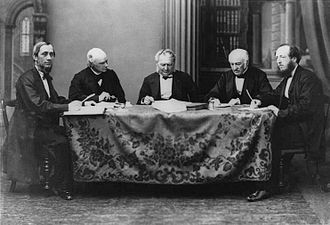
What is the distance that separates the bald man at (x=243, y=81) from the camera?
3838 millimetres

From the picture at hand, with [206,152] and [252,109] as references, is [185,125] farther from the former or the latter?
[252,109]

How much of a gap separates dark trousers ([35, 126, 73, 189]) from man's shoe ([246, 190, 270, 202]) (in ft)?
4.04

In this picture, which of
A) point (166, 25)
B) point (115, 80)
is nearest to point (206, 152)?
point (115, 80)

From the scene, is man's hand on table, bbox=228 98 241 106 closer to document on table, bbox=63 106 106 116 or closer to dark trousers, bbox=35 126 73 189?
document on table, bbox=63 106 106 116

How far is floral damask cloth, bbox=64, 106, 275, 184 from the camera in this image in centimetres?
324

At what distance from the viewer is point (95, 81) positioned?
3959mm

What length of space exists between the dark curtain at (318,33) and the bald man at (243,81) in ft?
2.10

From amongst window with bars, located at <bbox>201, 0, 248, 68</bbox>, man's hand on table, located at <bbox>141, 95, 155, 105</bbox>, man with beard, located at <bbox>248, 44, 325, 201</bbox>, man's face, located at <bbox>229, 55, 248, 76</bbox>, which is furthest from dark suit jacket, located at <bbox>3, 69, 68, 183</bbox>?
window with bars, located at <bbox>201, 0, 248, 68</bbox>

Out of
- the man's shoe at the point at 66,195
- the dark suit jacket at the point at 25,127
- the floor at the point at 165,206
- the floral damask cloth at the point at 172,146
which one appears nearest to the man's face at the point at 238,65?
the floral damask cloth at the point at 172,146

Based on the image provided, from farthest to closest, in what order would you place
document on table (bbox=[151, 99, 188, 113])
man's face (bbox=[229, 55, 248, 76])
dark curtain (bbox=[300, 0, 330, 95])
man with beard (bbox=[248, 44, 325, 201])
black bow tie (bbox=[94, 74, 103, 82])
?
dark curtain (bbox=[300, 0, 330, 95])
black bow tie (bbox=[94, 74, 103, 82])
man's face (bbox=[229, 55, 248, 76])
man with beard (bbox=[248, 44, 325, 201])
document on table (bbox=[151, 99, 188, 113])

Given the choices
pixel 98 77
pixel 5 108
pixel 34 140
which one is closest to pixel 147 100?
pixel 98 77

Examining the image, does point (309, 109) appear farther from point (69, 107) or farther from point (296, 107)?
point (69, 107)

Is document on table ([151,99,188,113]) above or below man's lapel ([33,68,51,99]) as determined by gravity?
below

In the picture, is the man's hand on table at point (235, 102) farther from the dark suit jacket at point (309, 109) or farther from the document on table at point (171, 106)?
the document on table at point (171, 106)
